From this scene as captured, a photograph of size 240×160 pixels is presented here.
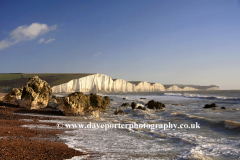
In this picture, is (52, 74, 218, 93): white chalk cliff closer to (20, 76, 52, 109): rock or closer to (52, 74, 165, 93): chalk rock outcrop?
(52, 74, 165, 93): chalk rock outcrop

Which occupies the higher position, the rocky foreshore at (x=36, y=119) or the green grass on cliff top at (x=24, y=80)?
the green grass on cliff top at (x=24, y=80)

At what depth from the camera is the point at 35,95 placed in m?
15.3

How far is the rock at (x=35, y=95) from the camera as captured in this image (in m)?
14.9

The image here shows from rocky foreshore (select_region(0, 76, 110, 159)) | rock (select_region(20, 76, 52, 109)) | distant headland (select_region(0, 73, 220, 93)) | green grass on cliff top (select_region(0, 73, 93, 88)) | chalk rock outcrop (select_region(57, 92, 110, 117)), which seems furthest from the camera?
distant headland (select_region(0, 73, 220, 93))

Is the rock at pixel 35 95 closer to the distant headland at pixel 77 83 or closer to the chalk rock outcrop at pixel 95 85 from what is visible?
the distant headland at pixel 77 83

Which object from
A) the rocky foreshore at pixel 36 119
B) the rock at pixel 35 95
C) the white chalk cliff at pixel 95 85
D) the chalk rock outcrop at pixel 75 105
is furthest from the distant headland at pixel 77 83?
the chalk rock outcrop at pixel 75 105

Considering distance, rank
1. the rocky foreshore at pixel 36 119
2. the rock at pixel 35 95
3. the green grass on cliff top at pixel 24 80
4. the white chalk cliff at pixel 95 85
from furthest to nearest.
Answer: the white chalk cliff at pixel 95 85 < the green grass on cliff top at pixel 24 80 < the rock at pixel 35 95 < the rocky foreshore at pixel 36 119

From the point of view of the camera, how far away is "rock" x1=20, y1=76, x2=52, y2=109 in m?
14.9

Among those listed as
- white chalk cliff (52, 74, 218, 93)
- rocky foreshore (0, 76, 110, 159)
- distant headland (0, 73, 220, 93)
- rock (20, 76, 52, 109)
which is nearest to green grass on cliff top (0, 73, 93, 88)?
distant headland (0, 73, 220, 93)

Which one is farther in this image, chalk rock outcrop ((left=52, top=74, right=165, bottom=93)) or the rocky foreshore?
chalk rock outcrop ((left=52, top=74, right=165, bottom=93))

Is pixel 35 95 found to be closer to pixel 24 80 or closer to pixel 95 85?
pixel 95 85

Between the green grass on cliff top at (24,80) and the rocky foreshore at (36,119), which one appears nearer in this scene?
the rocky foreshore at (36,119)

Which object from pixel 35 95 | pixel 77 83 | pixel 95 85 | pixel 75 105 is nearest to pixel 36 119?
pixel 75 105

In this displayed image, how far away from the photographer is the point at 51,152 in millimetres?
4371
